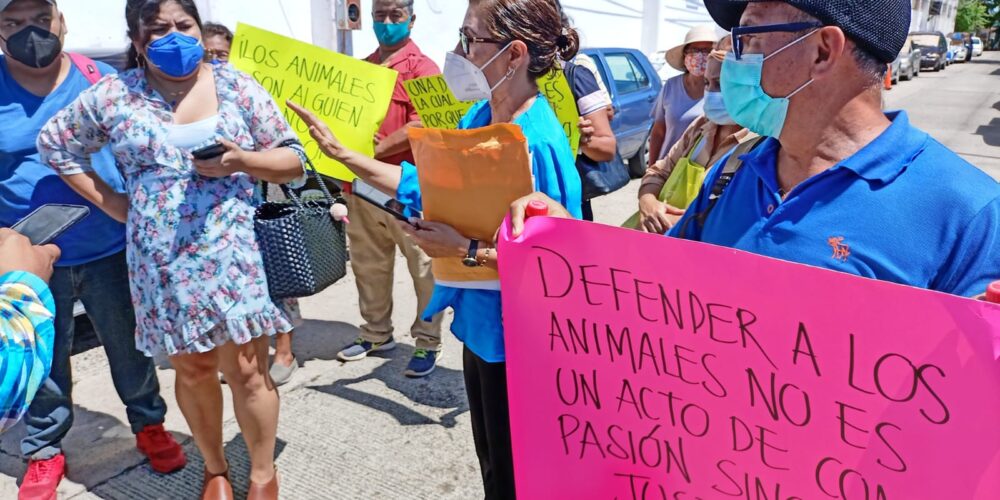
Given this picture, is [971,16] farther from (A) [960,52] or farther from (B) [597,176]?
(B) [597,176]

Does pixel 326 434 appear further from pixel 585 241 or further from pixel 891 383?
pixel 891 383

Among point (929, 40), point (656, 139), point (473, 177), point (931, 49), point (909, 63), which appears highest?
point (473, 177)

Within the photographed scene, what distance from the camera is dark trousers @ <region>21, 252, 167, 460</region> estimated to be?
3.18 metres

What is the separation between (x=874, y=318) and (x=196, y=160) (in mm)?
2123

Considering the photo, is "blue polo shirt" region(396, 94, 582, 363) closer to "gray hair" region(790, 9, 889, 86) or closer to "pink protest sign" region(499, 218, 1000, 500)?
"pink protest sign" region(499, 218, 1000, 500)

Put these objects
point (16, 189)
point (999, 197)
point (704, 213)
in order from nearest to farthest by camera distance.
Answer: point (999, 197)
point (704, 213)
point (16, 189)

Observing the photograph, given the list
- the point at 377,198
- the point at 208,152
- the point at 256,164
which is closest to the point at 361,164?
the point at 377,198

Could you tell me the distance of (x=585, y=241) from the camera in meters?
1.46

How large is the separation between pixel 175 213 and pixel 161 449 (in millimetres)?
1374

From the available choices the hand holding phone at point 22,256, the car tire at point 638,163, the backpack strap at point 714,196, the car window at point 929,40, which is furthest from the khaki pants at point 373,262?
the car window at point 929,40

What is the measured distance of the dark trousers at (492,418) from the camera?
2229mm

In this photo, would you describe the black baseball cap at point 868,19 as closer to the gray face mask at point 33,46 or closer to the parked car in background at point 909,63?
the gray face mask at point 33,46

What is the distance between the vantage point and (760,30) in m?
1.39

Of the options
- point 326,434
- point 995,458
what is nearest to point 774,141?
point 995,458
